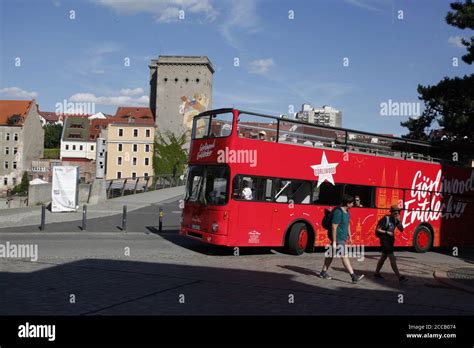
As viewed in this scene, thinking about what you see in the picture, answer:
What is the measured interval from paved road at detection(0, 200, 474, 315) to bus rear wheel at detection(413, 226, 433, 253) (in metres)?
1.41

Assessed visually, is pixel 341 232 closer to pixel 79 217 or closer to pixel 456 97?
pixel 456 97

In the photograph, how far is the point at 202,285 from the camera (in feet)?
32.2

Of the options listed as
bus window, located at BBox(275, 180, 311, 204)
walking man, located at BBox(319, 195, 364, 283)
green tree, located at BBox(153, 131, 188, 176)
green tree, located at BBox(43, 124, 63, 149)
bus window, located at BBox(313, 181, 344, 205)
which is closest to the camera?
walking man, located at BBox(319, 195, 364, 283)

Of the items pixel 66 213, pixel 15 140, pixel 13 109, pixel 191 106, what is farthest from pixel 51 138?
pixel 66 213

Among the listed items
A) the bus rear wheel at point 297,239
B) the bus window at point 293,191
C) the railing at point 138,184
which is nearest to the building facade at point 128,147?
the railing at point 138,184

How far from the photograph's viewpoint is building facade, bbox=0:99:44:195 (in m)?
102

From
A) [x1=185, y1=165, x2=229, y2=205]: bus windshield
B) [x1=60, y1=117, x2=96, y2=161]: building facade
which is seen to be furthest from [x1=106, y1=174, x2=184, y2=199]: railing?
[x1=60, y1=117, x2=96, y2=161]: building facade

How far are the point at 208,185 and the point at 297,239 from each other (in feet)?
9.94

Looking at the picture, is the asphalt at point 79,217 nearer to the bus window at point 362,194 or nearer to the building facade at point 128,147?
the bus window at point 362,194

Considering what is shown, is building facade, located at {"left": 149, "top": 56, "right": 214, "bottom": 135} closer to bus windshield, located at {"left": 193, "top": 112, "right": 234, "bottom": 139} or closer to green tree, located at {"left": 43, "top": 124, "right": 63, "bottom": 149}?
green tree, located at {"left": 43, "top": 124, "right": 63, "bottom": 149}

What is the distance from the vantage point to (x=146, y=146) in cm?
10019

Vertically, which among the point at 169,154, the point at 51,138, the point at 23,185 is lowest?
the point at 23,185

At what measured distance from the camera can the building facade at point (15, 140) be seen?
102m
